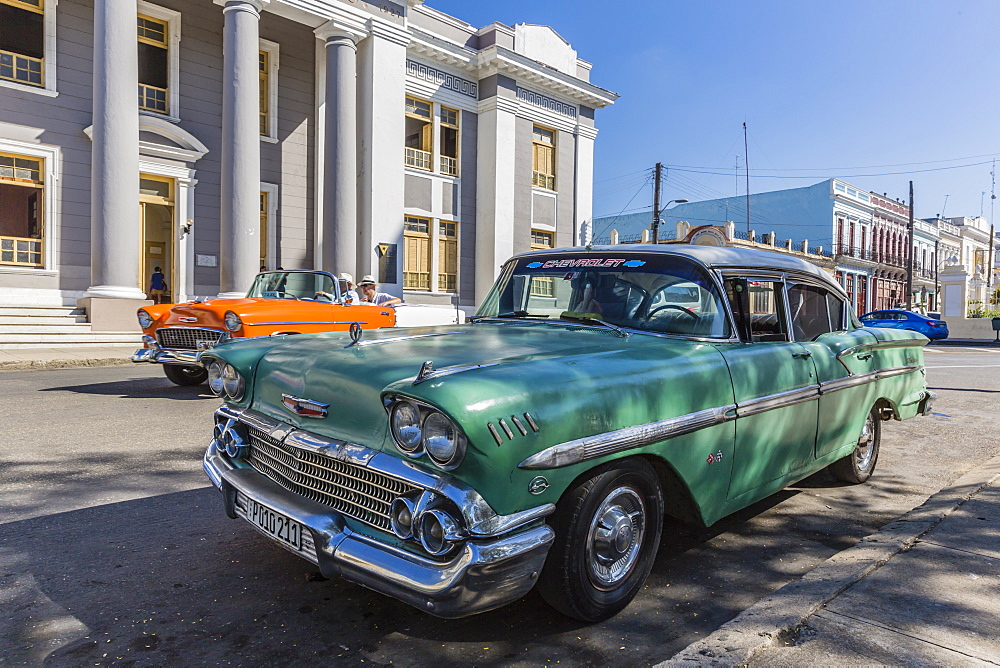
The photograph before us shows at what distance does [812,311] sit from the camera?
4141 mm

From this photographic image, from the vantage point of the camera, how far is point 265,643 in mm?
2395

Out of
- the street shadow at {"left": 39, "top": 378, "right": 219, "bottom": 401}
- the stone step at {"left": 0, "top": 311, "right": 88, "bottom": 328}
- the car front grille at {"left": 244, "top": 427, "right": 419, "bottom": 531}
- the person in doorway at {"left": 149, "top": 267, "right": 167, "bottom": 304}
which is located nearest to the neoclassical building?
the person in doorway at {"left": 149, "top": 267, "right": 167, "bottom": 304}

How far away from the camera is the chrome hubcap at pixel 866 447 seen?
4.56 m

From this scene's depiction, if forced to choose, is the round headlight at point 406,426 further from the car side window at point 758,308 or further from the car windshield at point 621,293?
the car side window at point 758,308

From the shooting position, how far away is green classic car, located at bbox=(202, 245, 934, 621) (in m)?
2.14

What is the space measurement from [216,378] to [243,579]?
3.06ft

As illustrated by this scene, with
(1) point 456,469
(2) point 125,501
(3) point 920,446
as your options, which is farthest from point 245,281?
(1) point 456,469

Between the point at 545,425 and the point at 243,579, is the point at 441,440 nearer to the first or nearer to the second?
the point at 545,425

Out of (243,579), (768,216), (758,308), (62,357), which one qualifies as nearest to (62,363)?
(62,357)

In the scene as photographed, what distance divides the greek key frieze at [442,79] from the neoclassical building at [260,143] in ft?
0.20

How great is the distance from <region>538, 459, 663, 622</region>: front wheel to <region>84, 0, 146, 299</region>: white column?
1377cm

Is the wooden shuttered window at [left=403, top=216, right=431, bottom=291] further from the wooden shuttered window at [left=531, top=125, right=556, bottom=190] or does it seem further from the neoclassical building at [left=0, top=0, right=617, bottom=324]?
the wooden shuttered window at [left=531, top=125, right=556, bottom=190]

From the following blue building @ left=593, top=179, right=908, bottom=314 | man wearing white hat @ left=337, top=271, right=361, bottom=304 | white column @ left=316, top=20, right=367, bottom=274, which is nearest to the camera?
man wearing white hat @ left=337, top=271, right=361, bottom=304

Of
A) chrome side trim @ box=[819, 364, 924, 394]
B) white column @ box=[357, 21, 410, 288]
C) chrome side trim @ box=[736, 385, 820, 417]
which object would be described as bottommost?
chrome side trim @ box=[736, 385, 820, 417]
